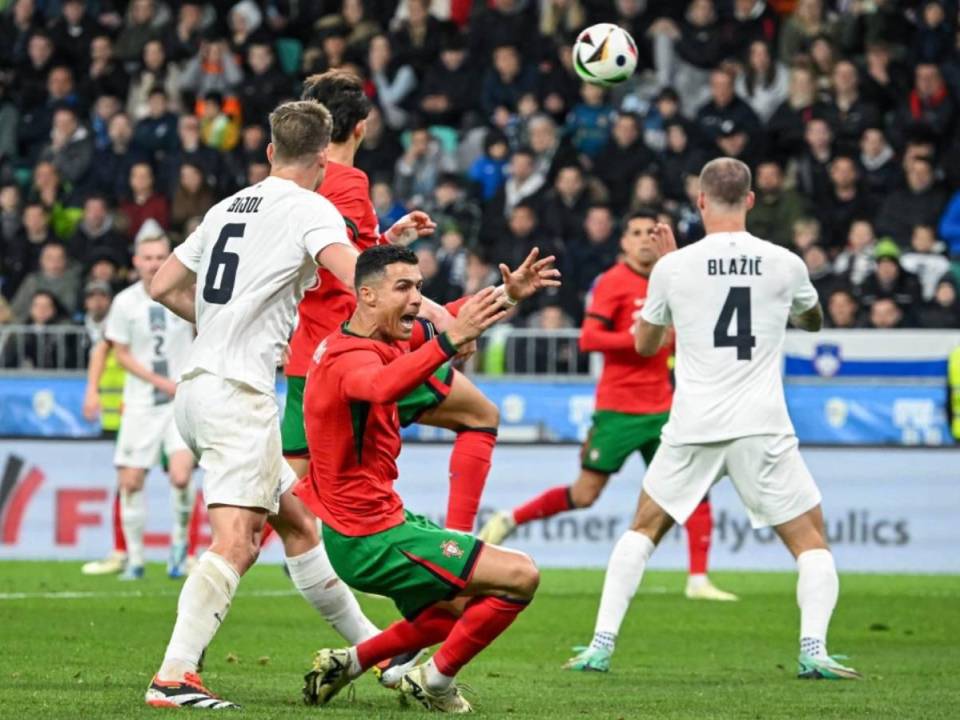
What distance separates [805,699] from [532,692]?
3.89 feet

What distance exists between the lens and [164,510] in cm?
1708

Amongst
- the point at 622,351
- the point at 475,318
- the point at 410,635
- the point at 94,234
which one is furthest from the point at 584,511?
the point at 475,318

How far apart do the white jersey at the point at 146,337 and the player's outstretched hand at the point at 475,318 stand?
8174 mm

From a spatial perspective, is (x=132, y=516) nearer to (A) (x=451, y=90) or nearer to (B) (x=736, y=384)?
(B) (x=736, y=384)

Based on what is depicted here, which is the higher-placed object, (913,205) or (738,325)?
(913,205)

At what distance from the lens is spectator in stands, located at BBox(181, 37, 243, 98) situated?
24.4 m

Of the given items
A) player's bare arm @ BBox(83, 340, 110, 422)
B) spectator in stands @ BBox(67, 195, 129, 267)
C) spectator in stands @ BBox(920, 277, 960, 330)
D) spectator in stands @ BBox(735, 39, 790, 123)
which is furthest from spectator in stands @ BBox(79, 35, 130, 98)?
spectator in stands @ BBox(920, 277, 960, 330)

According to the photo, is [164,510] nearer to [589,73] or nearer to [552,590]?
[552,590]

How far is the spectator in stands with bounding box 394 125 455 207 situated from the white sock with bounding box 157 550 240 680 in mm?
14661

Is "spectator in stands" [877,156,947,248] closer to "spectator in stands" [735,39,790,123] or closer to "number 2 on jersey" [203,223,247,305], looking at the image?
"spectator in stands" [735,39,790,123]

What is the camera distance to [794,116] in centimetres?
2138

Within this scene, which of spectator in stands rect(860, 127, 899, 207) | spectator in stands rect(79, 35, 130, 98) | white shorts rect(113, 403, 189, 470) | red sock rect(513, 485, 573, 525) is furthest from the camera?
spectator in stands rect(79, 35, 130, 98)

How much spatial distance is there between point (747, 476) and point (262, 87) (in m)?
15.4

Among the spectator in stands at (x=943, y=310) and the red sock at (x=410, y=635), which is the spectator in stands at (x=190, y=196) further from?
the red sock at (x=410, y=635)
